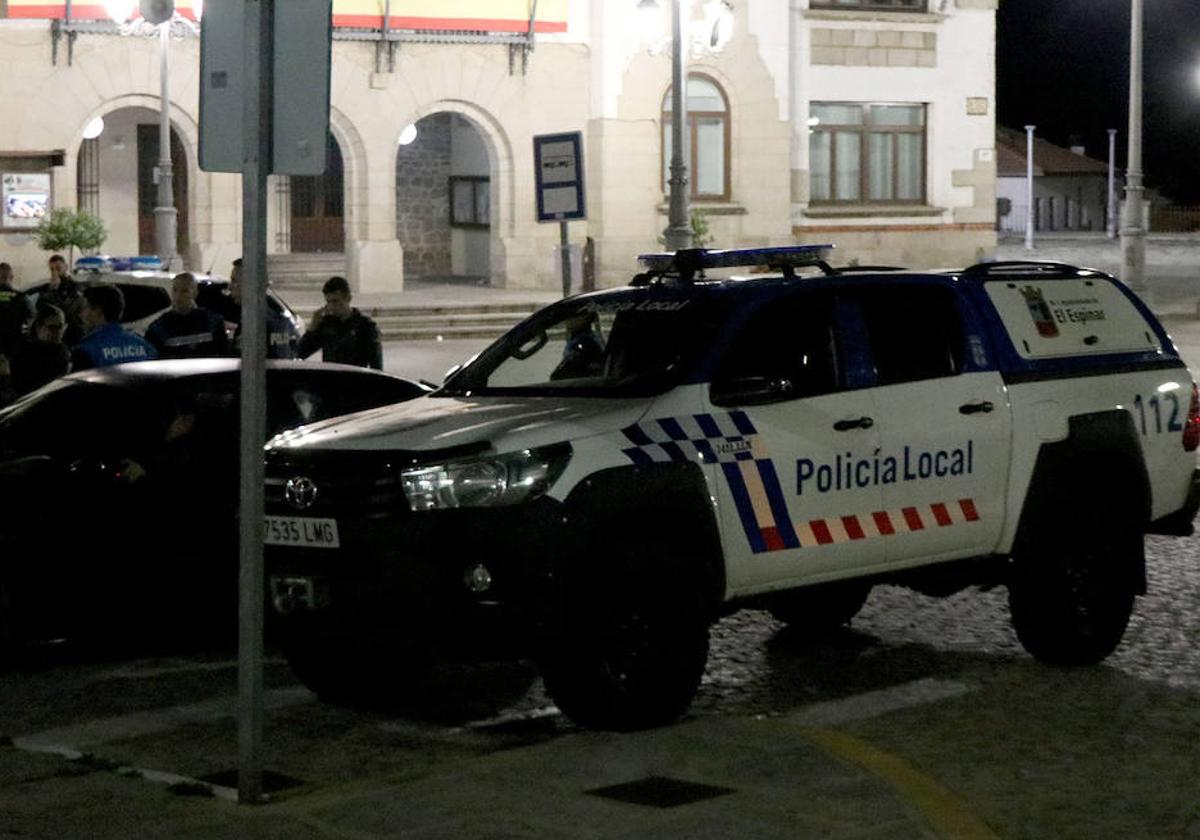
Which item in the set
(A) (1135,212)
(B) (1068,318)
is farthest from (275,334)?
(A) (1135,212)

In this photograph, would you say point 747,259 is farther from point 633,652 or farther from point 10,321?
point 10,321

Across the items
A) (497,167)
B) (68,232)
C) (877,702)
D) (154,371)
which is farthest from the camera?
(497,167)

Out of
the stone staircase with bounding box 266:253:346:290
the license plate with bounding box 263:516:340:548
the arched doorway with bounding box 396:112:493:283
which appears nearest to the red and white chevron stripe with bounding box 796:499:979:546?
the license plate with bounding box 263:516:340:548

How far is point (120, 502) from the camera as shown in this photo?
977 cm

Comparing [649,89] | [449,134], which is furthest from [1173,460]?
[449,134]

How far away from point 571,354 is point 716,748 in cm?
225

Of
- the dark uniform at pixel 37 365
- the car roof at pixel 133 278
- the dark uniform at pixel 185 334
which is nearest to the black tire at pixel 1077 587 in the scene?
the dark uniform at pixel 185 334

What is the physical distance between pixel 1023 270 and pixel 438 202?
35001 mm

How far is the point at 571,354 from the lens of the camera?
9.53m

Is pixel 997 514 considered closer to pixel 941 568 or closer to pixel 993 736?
pixel 941 568

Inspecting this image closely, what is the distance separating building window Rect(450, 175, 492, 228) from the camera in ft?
141

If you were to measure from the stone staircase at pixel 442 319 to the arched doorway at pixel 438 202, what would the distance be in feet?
26.9

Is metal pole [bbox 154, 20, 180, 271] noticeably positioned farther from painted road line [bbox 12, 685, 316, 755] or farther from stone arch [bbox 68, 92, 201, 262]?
painted road line [bbox 12, 685, 316, 755]

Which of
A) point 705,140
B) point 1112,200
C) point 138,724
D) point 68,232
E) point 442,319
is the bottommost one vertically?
point 138,724
